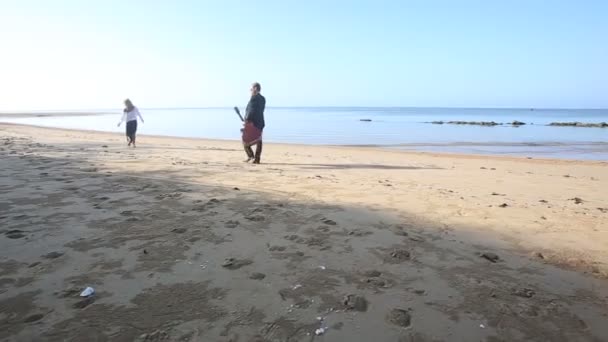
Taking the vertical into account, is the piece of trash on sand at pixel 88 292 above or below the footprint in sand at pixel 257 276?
below

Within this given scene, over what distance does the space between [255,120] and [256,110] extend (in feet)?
0.85

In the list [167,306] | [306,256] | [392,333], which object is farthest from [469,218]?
[167,306]

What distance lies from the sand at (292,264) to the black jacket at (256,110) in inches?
145

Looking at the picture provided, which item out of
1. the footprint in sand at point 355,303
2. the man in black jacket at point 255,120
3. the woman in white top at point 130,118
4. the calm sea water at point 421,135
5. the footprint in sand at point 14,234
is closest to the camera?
the footprint in sand at point 355,303

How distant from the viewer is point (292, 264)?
304cm

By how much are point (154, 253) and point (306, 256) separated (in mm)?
1260

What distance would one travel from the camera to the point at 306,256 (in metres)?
3.20

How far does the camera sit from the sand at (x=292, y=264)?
2.22 meters

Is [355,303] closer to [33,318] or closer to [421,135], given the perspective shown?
[33,318]

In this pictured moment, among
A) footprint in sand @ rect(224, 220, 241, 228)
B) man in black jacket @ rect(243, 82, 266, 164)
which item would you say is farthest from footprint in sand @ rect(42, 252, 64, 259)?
man in black jacket @ rect(243, 82, 266, 164)

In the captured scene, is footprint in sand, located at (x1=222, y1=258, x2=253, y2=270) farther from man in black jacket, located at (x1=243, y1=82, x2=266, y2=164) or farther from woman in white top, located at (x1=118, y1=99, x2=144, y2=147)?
woman in white top, located at (x1=118, y1=99, x2=144, y2=147)

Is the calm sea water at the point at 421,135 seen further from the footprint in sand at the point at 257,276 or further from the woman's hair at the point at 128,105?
the footprint in sand at the point at 257,276

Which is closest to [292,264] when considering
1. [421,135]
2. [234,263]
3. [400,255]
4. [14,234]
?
[234,263]

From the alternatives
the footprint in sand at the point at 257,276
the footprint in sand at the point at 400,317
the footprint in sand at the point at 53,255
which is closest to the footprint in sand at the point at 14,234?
the footprint in sand at the point at 53,255
